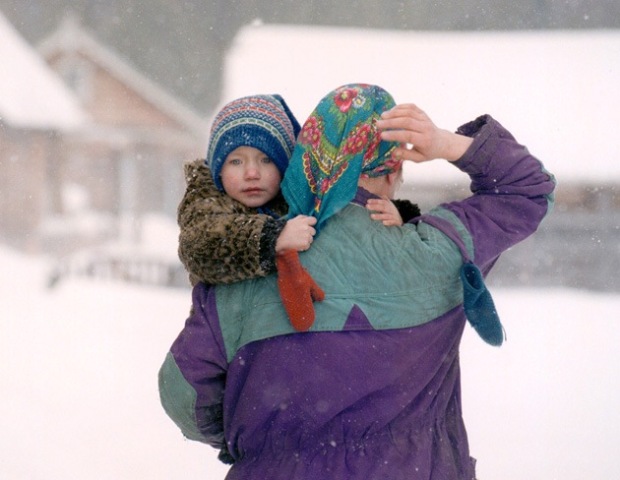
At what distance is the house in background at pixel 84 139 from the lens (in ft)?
42.4

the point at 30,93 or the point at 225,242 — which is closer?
the point at 225,242

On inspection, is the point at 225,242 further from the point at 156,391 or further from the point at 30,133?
the point at 30,133

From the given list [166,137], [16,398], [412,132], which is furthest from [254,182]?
[166,137]

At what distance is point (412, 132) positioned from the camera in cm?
143

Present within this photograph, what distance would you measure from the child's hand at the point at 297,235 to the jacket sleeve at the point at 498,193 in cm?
25

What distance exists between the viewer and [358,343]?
56.8 inches

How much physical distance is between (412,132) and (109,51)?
12.9 meters

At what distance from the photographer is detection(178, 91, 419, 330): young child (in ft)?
4.67

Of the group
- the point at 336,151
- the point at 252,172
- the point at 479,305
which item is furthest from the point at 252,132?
the point at 479,305

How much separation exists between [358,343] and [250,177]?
36 cm

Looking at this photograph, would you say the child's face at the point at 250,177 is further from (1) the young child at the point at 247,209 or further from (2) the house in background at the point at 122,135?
(2) the house in background at the point at 122,135

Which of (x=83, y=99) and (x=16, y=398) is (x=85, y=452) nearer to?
(x=16, y=398)

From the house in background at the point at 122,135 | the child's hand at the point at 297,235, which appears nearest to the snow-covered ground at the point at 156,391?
the child's hand at the point at 297,235

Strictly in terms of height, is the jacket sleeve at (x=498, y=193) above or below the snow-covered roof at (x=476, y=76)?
below
